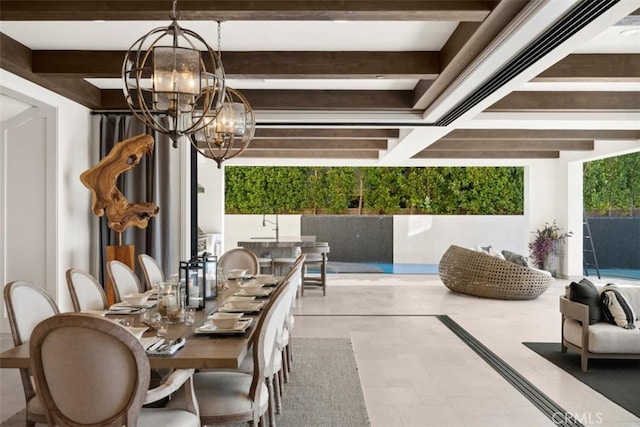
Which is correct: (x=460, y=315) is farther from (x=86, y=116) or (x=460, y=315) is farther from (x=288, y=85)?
(x=86, y=116)

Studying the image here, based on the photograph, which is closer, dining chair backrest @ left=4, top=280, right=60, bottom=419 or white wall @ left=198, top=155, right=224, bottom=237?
dining chair backrest @ left=4, top=280, right=60, bottom=419

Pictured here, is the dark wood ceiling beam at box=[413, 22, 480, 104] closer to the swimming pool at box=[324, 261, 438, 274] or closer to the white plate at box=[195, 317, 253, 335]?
the white plate at box=[195, 317, 253, 335]

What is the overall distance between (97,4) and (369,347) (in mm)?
3532

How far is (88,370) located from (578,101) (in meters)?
5.44

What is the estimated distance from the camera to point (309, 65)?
177 inches

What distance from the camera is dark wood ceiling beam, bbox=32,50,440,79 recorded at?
447cm

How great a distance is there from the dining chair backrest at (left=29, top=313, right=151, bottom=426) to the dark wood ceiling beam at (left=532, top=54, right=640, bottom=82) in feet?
13.3

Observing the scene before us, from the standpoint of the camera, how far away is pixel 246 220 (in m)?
12.4

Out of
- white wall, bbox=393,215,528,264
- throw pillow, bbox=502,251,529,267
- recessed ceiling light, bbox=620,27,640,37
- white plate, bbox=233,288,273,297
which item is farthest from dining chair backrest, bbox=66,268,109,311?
white wall, bbox=393,215,528,264

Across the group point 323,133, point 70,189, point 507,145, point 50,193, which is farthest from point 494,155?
point 50,193

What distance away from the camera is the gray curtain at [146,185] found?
5984mm

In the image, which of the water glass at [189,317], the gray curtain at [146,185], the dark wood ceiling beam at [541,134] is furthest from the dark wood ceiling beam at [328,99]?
the water glass at [189,317]

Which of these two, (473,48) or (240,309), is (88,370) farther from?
(473,48)

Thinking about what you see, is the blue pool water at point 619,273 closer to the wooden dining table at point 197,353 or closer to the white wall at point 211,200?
the white wall at point 211,200
